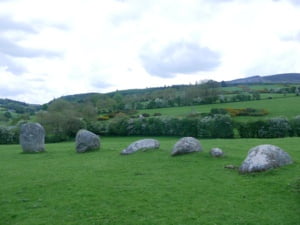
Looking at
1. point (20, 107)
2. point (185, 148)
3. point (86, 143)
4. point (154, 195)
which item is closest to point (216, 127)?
point (86, 143)

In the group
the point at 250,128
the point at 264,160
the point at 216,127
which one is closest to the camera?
the point at 264,160

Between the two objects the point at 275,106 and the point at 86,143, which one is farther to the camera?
the point at 275,106

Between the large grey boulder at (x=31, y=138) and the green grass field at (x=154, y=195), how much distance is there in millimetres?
10601

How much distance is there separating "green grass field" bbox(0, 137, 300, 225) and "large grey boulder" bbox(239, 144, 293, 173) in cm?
38

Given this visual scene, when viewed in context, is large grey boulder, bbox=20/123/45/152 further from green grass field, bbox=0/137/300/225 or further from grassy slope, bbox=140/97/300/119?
grassy slope, bbox=140/97/300/119

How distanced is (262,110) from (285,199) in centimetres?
5673

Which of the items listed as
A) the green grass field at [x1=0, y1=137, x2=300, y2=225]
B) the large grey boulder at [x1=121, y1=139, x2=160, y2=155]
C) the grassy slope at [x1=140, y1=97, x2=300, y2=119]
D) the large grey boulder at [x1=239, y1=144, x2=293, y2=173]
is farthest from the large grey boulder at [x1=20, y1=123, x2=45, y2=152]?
the grassy slope at [x1=140, y1=97, x2=300, y2=119]

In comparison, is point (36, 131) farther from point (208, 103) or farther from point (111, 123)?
point (208, 103)

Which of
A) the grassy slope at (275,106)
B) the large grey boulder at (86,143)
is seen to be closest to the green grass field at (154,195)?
the large grey boulder at (86,143)

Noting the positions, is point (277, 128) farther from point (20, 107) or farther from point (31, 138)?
point (20, 107)

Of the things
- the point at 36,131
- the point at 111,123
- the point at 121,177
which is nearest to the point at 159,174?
the point at 121,177

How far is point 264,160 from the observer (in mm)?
14672

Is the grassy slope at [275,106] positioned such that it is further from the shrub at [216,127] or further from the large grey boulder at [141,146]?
the large grey boulder at [141,146]

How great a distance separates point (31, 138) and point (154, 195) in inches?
809
